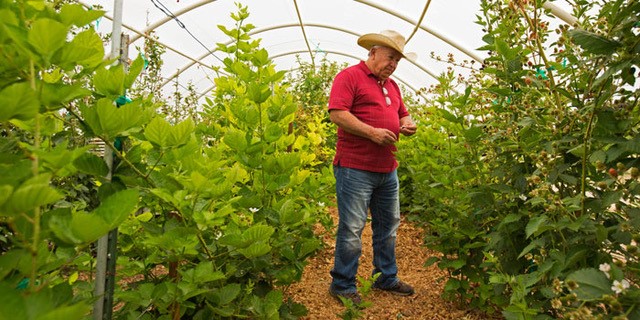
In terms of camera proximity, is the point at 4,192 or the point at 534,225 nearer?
the point at 4,192

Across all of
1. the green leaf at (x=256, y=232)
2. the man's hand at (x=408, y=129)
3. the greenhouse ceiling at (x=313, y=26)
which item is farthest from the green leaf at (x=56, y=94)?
the greenhouse ceiling at (x=313, y=26)

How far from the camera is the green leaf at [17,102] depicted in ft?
1.92

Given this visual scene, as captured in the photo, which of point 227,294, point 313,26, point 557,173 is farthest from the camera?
point 313,26

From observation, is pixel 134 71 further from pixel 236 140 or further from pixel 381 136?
pixel 381 136

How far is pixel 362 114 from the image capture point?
299cm

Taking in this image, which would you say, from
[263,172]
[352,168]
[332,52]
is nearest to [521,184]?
[263,172]

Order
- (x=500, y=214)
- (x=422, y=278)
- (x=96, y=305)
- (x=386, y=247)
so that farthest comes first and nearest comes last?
(x=422, y=278)
(x=386, y=247)
(x=500, y=214)
(x=96, y=305)

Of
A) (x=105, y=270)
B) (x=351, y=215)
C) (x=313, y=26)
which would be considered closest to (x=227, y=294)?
(x=105, y=270)

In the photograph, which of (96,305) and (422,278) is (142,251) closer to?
(96,305)

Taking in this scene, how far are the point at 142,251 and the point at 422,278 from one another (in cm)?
254

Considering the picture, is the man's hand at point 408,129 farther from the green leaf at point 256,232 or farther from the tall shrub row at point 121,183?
the green leaf at point 256,232

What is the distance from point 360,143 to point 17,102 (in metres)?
2.43

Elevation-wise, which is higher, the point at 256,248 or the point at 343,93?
the point at 343,93

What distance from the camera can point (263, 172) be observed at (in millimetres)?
1732
